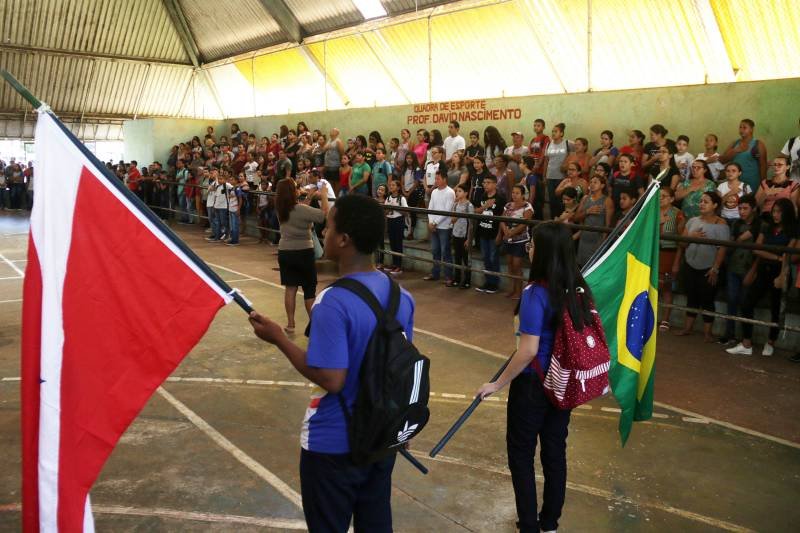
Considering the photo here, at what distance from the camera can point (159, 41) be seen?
85.1ft

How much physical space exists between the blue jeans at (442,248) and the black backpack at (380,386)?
29.5 feet

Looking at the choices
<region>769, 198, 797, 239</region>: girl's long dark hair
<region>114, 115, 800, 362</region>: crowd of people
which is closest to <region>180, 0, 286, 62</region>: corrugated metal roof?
<region>114, 115, 800, 362</region>: crowd of people

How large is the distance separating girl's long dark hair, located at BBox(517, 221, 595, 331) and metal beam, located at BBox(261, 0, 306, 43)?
17.9 m

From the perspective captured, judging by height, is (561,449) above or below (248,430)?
above

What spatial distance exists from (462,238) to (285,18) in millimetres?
11247

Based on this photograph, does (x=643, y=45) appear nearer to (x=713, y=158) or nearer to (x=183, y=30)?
(x=713, y=158)

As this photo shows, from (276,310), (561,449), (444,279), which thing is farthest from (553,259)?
(444,279)

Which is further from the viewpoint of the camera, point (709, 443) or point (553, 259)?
point (709, 443)

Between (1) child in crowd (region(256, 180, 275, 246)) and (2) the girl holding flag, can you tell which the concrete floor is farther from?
(1) child in crowd (region(256, 180, 275, 246))

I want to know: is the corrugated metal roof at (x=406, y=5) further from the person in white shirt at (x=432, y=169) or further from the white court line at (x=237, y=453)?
the white court line at (x=237, y=453)

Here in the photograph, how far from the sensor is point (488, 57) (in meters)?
15.4

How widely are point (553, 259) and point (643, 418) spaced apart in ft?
5.67

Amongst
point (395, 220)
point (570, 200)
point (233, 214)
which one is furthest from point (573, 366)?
point (233, 214)

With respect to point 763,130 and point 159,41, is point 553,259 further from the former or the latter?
point 159,41
